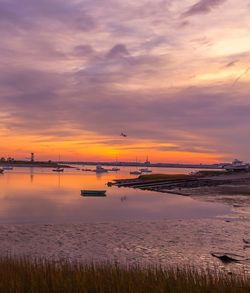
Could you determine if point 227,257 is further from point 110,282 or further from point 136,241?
point 110,282

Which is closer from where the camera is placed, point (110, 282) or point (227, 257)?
point (110, 282)

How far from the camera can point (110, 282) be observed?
12.1m

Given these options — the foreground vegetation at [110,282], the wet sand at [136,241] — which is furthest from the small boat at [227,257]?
the foreground vegetation at [110,282]

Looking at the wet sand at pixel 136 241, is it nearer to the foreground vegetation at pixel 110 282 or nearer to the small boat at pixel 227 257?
the small boat at pixel 227 257

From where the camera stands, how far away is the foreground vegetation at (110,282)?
1156 cm

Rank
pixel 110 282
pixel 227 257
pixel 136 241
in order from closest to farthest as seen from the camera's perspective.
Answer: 1. pixel 110 282
2. pixel 227 257
3. pixel 136 241

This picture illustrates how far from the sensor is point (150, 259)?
19953 millimetres

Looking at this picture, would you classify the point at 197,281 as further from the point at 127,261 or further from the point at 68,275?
the point at 127,261

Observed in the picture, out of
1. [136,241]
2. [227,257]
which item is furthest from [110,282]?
[136,241]

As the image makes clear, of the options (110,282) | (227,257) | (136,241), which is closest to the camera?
(110,282)

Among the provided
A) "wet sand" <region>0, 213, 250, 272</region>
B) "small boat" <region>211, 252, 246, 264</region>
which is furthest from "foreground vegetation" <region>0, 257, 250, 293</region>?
"small boat" <region>211, 252, 246, 264</region>

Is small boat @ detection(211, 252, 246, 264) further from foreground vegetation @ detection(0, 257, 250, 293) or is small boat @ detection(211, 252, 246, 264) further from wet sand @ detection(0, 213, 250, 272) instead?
foreground vegetation @ detection(0, 257, 250, 293)

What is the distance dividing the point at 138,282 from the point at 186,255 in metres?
9.00

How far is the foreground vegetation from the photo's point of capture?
455 inches
